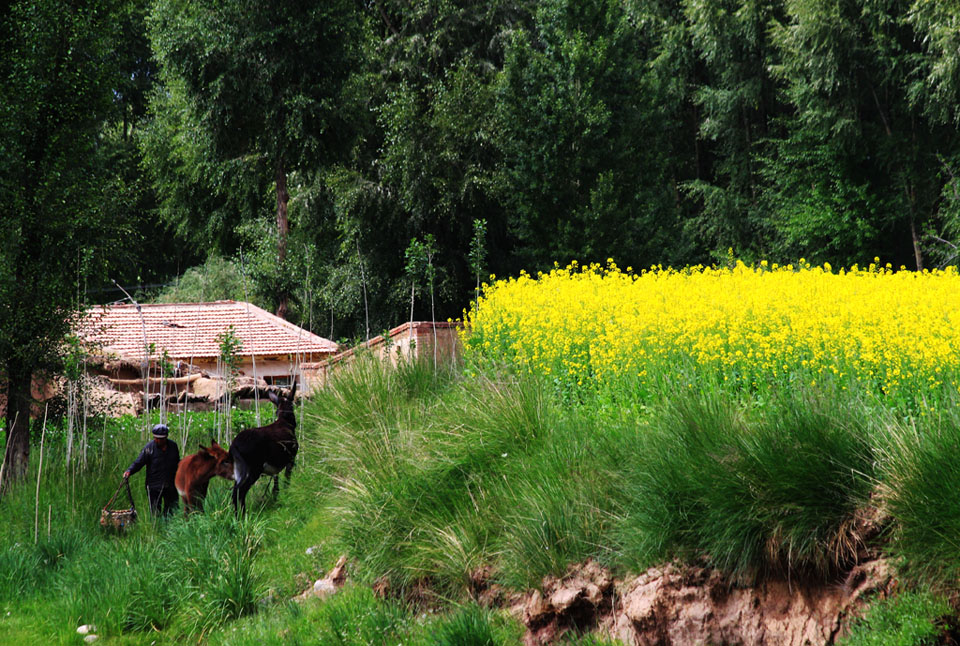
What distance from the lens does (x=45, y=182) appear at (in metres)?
12.2

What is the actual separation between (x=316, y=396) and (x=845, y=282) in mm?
6371

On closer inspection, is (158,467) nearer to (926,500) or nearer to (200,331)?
(926,500)

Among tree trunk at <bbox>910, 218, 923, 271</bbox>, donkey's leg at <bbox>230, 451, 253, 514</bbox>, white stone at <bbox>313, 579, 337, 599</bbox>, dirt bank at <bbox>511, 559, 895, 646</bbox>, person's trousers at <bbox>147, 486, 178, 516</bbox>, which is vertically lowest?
white stone at <bbox>313, 579, 337, 599</bbox>

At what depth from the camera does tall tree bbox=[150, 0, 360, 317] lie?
998 inches

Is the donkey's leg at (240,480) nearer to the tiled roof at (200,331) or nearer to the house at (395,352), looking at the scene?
the house at (395,352)

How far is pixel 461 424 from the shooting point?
7.95m

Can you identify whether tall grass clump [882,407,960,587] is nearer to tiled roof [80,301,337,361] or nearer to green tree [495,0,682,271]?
tiled roof [80,301,337,361]

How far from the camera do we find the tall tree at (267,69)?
25.3 metres

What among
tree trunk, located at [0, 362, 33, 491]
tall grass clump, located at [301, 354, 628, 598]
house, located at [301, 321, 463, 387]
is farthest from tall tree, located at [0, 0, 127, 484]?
tall grass clump, located at [301, 354, 628, 598]

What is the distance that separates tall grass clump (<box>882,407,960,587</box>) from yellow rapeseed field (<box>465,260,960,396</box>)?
1741mm

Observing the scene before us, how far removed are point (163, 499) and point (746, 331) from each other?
6008 mm

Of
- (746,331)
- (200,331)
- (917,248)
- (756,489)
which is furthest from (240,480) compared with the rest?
(917,248)

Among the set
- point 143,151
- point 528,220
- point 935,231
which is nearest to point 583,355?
point 528,220

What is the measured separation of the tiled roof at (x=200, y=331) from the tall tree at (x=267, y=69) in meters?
2.76
